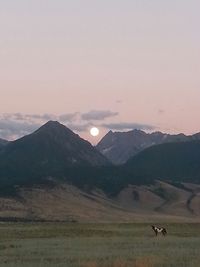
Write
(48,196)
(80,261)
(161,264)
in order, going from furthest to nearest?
(48,196)
(80,261)
(161,264)

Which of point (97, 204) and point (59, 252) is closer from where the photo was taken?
point (59, 252)

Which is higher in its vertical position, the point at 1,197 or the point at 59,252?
the point at 1,197

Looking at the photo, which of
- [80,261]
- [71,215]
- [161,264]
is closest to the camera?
[161,264]

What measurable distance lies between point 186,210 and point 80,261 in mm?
170090

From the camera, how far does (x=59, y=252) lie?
37.4 metres

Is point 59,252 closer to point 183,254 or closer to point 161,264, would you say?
point 183,254

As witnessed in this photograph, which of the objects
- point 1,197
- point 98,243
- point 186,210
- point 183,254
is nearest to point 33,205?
point 1,197

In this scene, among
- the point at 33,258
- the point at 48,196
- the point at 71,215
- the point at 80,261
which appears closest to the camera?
the point at 80,261

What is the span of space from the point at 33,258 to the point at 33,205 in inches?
5705

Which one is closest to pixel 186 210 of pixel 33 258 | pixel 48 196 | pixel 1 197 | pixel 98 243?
pixel 48 196

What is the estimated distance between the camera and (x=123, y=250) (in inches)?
1526

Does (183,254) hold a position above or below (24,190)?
below

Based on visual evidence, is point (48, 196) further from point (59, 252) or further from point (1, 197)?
point (59, 252)

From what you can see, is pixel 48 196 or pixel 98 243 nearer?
pixel 98 243
